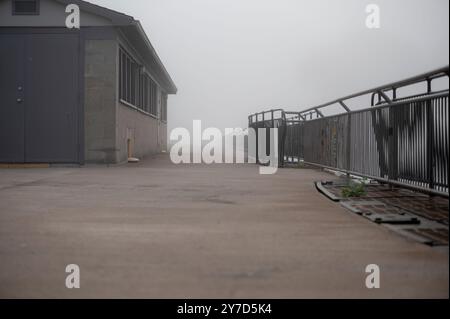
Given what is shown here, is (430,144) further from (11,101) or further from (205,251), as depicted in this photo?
(11,101)

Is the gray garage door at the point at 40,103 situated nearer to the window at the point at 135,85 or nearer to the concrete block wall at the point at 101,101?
the concrete block wall at the point at 101,101

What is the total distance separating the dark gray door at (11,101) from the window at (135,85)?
2.83 m

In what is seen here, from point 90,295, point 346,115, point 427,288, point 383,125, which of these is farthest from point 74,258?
point 346,115

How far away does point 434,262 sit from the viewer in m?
2.96

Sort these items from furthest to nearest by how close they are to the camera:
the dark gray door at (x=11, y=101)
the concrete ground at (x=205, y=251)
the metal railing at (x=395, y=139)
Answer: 1. the dark gray door at (x=11, y=101)
2. the metal railing at (x=395, y=139)
3. the concrete ground at (x=205, y=251)

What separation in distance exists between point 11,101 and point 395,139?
435 inches

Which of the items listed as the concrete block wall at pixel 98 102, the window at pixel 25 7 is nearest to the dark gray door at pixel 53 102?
the concrete block wall at pixel 98 102

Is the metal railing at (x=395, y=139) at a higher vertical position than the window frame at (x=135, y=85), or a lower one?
lower

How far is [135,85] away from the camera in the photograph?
17.6 m

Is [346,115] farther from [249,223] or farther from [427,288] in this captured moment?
[427,288]

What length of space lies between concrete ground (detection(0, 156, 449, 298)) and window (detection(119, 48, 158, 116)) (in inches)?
374

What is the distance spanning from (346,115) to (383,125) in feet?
6.55

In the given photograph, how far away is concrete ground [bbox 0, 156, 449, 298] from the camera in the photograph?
2.53 meters

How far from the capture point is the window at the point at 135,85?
1483cm
